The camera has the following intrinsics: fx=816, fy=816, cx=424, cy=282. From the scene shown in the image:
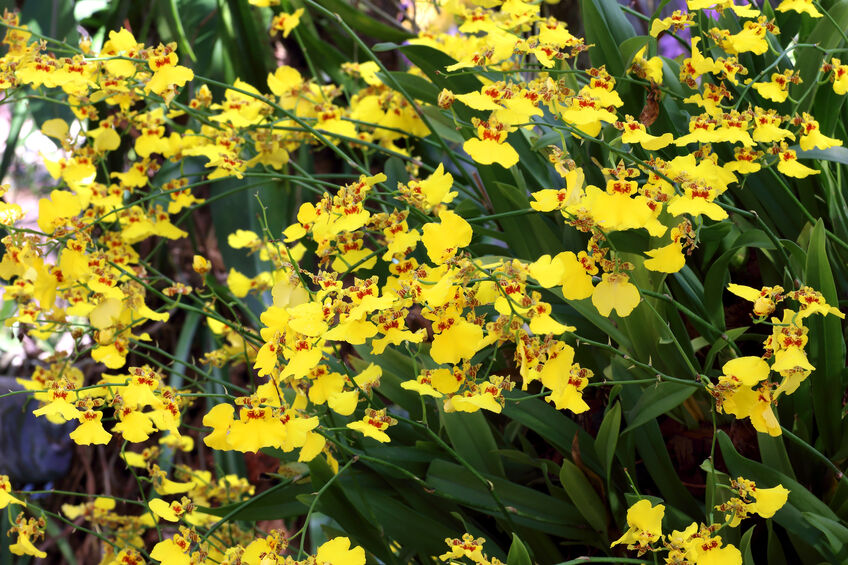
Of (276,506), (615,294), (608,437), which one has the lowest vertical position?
(276,506)

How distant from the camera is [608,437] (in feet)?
1.99

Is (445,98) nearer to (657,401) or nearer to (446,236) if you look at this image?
(446,236)

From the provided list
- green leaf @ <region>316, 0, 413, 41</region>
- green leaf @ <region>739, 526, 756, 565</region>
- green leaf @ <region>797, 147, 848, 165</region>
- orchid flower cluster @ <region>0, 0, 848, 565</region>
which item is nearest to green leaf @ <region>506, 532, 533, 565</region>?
orchid flower cluster @ <region>0, 0, 848, 565</region>

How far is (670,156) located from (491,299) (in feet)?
0.94

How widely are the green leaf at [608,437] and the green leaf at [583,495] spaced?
0.02 metres

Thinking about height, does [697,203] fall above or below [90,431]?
above

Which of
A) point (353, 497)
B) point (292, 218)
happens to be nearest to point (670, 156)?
point (353, 497)

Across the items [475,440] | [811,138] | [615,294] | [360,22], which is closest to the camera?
[615,294]

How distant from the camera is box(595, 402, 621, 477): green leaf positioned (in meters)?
0.59

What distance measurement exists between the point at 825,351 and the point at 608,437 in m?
0.17

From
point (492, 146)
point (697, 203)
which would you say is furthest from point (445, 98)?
point (697, 203)

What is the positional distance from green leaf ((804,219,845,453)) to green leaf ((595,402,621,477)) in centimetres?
15

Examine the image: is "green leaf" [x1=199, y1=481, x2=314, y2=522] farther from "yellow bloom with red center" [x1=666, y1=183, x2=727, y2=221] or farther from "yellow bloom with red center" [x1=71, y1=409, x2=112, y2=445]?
"yellow bloom with red center" [x1=666, y1=183, x2=727, y2=221]

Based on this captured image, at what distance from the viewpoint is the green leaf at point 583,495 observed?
604mm
